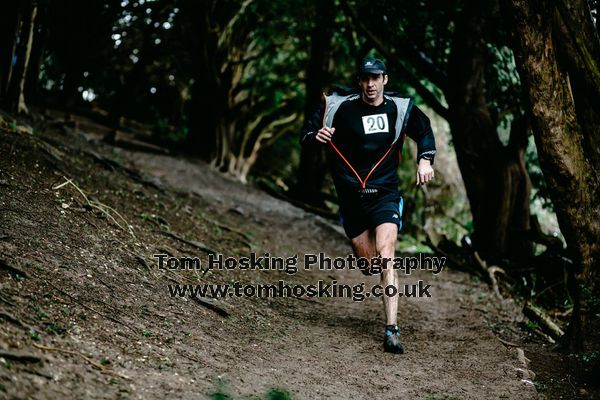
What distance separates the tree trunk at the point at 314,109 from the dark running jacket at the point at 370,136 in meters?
7.76

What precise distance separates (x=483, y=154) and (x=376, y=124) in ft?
13.9

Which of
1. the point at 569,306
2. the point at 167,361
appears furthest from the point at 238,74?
the point at 167,361

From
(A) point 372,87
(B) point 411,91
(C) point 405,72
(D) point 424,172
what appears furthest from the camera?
(B) point 411,91

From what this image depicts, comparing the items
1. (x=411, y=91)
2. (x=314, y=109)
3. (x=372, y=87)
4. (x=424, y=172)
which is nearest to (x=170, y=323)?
(x=424, y=172)

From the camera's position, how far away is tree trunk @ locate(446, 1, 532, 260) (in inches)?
362

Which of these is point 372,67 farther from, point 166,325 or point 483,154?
point 483,154

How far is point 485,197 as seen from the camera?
31.2 ft

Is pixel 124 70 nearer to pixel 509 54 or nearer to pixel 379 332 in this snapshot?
pixel 509 54

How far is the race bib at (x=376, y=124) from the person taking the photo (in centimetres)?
555

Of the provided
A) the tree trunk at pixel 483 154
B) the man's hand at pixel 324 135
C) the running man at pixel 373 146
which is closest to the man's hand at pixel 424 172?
the running man at pixel 373 146

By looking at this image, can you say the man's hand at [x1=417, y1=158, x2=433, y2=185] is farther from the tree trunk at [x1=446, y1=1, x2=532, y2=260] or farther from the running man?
the tree trunk at [x1=446, y1=1, x2=532, y2=260]

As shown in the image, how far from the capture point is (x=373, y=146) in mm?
5555

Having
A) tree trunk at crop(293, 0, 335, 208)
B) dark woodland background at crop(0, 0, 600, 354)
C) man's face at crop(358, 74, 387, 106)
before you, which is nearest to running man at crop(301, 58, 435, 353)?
man's face at crop(358, 74, 387, 106)

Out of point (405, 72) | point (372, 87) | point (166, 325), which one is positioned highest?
point (405, 72)
